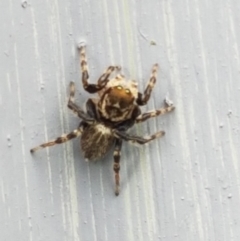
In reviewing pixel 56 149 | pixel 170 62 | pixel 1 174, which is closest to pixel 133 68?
Result: pixel 170 62

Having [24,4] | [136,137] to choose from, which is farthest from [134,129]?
[24,4]

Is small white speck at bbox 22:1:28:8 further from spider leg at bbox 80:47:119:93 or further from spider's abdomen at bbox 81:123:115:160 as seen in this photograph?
spider's abdomen at bbox 81:123:115:160

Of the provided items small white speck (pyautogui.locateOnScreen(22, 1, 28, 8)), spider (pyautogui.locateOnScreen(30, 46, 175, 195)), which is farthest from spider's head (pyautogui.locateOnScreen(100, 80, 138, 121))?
small white speck (pyautogui.locateOnScreen(22, 1, 28, 8))

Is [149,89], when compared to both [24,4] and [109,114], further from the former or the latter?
[24,4]

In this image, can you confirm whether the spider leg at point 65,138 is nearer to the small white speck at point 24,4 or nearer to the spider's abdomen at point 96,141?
the spider's abdomen at point 96,141

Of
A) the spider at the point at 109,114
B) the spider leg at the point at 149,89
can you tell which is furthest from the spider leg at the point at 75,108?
the spider leg at the point at 149,89

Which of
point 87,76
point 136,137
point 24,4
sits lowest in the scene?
point 136,137
